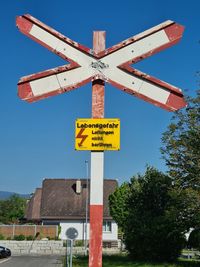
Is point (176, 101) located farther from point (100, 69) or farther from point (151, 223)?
point (151, 223)

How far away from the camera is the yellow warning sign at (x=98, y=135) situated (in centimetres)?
502

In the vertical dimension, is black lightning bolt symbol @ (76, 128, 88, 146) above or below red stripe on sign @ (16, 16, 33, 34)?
below

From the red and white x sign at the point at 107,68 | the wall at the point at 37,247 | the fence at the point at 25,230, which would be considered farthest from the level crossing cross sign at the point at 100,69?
the fence at the point at 25,230

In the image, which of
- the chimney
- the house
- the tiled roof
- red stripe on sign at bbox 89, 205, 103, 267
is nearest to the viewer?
red stripe on sign at bbox 89, 205, 103, 267

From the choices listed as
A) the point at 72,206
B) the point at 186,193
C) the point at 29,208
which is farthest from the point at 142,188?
the point at 29,208

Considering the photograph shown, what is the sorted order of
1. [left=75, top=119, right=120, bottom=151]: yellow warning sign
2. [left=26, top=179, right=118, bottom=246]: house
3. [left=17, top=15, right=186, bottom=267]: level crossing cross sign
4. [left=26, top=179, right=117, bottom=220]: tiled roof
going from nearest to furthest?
[left=75, top=119, right=120, bottom=151]: yellow warning sign < [left=17, top=15, right=186, bottom=267]: level crossing cross sign < [left=26, top=179, right=118, bottom=246]: house < [left=26, top=179, right=117, bottom=220]: tiled roof

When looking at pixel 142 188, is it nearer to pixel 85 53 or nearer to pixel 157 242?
pixel 157 242

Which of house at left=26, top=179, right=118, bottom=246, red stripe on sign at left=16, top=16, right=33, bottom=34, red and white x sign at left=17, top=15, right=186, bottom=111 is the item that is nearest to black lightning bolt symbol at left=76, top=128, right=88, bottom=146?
red and white x sign at left=17, top=15, right=186, bottom=111

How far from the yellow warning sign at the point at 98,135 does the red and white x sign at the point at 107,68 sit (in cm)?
41

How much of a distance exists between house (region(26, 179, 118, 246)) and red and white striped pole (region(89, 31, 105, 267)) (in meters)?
55.7

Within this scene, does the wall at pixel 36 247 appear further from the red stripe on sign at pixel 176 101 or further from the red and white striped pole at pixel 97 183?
the red stripe on sign at pixel 176 101

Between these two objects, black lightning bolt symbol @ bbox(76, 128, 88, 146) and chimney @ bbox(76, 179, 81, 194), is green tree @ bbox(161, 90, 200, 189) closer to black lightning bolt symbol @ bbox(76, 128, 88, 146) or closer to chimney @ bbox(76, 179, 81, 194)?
black lightning bolt symbol @ bbox(76, 128, 88, 146)

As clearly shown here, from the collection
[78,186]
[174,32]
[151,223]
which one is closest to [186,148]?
[151,223]

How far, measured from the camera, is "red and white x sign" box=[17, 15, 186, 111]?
5.14m
